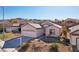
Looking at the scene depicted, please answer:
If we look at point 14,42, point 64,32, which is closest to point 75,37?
point 64,32

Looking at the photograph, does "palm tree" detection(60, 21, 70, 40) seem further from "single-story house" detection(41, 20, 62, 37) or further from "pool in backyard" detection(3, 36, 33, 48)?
"pool in backyard" detection(3, 36, 33, 48)

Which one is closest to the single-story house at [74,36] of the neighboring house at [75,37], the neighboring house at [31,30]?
the neighboring house at [75,37]

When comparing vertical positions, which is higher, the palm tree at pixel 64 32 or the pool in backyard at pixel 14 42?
the palm tree at pixel 64 32

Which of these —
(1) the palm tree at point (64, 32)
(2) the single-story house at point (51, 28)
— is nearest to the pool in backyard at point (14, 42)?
(2) the single-story house at point (51, 28)

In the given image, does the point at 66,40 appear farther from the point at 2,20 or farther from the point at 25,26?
the point at 2,20

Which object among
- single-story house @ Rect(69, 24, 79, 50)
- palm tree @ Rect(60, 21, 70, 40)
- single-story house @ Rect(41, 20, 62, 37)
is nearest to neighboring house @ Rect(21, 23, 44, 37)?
single-story house @ Rect(41, 20, 62, 37)

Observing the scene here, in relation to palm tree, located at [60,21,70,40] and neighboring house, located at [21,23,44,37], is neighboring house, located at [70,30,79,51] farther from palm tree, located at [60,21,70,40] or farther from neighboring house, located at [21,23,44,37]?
neighboring house, located at [21,23,44,37]

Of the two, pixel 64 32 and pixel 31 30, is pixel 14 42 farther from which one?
pixel 64 32

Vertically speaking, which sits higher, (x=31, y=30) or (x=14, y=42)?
(x=31, y=30)

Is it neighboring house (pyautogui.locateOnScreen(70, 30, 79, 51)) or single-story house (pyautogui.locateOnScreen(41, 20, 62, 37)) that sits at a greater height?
single-story house (pyautogui.locateOnScreen(41, 20, 62, 37))

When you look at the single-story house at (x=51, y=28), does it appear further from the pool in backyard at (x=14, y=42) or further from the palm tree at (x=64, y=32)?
the pool in backyard at (x=14, y=42)
